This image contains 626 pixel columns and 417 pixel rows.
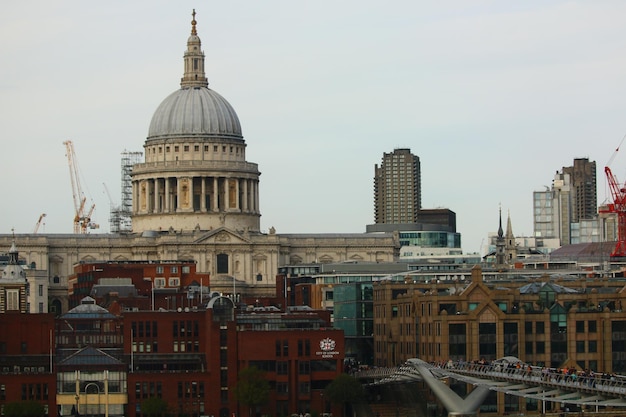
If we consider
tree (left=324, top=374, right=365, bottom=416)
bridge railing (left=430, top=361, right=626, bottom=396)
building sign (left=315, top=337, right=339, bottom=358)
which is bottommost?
tree (left=324, top=374, right=365, bottom=416)

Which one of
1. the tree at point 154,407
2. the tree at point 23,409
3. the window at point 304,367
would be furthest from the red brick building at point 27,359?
the window at point 304,367

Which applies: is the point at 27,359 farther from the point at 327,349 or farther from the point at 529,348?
the point at 529,348

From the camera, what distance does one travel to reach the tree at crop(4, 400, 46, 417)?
148000mm

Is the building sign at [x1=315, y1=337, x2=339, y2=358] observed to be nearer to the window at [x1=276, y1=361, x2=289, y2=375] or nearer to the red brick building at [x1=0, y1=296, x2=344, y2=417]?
the red brick building at [x1=0, y1=296, x2=344, y2=417]

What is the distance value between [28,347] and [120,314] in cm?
A: 1214

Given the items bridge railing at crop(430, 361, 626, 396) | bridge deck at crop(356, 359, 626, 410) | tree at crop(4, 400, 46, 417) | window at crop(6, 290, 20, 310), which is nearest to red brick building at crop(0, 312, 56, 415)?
tree at crop(4, 400, 46, 417)

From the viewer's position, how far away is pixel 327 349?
521 ft

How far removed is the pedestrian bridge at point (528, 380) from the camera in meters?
114

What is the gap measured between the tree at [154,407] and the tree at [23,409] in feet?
22.5

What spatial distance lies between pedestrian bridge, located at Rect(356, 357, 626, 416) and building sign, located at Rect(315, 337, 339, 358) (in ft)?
30.8

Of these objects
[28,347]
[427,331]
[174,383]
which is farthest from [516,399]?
[28,347]

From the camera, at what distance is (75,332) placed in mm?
169250

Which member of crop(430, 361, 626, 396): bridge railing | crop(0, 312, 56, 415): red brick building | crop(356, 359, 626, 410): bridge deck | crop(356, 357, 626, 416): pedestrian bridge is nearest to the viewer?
crop(356, 357, 626, 416): pedestrian bridge

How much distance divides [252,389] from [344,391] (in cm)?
622
